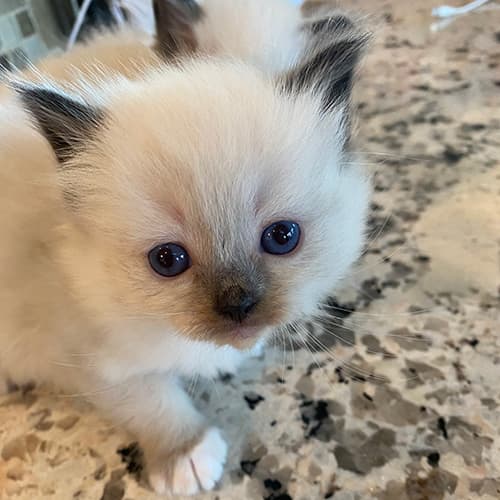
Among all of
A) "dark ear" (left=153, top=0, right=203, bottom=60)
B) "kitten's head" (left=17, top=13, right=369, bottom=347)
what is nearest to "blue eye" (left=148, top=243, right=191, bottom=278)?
"kitten's head" (left=17, top=13, right=369, bottom=347)

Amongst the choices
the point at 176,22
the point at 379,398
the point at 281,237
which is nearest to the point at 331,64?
the point at 281,237

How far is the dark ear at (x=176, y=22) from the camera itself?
2.93 ft

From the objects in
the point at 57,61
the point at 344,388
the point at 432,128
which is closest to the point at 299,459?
the point at 344,388

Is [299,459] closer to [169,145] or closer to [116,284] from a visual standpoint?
[116,284]

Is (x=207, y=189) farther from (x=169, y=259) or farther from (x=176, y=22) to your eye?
(x=176, y=22)

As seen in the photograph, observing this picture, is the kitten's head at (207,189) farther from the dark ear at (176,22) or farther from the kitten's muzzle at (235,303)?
the dark ear at (176,22)

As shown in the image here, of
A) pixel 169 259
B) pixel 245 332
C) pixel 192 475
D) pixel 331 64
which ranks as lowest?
pixel 192 475

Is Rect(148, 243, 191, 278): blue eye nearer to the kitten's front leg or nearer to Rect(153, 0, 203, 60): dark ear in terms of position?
the kitten's front leg

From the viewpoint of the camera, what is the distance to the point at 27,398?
3.06 feet

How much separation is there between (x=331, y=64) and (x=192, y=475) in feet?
1.71

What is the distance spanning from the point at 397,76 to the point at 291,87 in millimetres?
848

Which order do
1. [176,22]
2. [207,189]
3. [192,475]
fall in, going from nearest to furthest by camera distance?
[207,189], [192,475], [176,22]

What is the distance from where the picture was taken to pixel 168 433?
86 cm

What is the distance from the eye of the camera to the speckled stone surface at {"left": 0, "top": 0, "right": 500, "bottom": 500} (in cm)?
79
